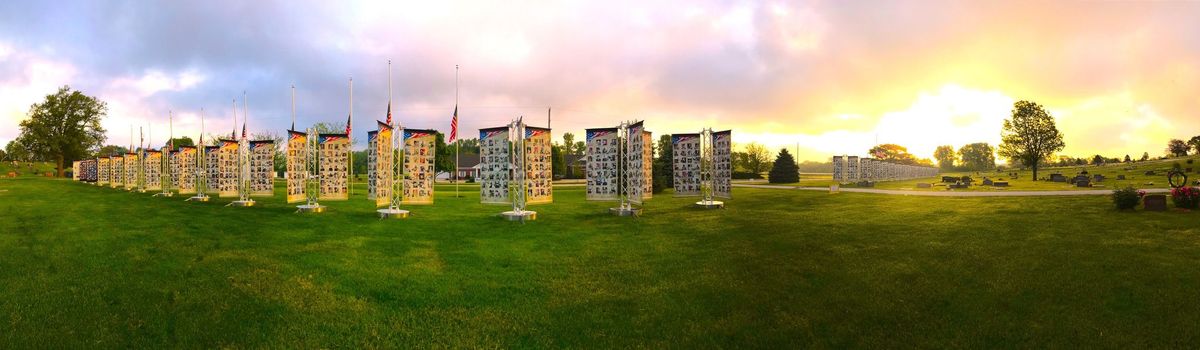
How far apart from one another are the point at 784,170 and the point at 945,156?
413 ft

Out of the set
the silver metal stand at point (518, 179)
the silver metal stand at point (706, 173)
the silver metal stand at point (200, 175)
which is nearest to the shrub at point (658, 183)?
the silver metal stand at point (706, 173)

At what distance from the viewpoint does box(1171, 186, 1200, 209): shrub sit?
16016 millimetres

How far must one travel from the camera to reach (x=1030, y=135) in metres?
54.8

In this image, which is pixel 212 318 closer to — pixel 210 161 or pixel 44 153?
pixel 210 161

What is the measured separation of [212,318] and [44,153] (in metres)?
83.4

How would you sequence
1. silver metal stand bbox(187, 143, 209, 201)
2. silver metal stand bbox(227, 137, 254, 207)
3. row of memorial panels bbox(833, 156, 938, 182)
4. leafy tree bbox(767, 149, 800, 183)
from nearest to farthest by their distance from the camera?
silver metal stand bbox(227, 137, 254, 207), silver metal stand bbox(187, 143, 209, 201), row of memorial panels bbox(833, 156, 938, 182), leafy tree bbox(767, 149, 800, 183)

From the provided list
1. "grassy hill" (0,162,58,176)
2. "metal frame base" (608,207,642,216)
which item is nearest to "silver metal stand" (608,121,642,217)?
"metal frame base" (608,207,642,216)

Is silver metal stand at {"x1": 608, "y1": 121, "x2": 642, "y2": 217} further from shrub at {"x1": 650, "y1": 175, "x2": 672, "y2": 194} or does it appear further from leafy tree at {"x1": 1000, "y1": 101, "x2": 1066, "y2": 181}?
leafy tree at {"x1": 1000, "y1": 101, "x2": 1066, "y2": 181}

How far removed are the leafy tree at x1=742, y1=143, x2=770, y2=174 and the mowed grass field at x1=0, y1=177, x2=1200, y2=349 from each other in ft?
192

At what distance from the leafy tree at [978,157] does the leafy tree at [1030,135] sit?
8597 cm

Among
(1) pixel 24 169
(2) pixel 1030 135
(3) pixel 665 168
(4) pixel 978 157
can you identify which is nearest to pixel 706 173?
(3) pixel 665 168

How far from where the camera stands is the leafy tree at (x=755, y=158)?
73.8 meters

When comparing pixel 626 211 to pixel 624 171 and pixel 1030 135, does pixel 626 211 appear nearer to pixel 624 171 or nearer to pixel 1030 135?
pixel 624 171

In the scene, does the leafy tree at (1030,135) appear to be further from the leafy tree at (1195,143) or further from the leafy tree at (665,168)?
the leafy tree at (665,168)
